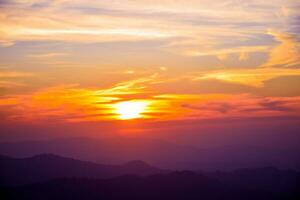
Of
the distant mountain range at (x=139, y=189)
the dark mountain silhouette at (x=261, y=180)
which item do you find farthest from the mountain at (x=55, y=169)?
the distant mountain range at (x=139, y=189)

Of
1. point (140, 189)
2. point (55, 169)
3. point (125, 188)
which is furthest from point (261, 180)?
A: point (125, 188)

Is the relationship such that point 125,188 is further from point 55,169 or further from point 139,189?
point 55,169

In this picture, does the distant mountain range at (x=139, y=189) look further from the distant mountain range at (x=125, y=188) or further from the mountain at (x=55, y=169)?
the mountain at (x=55, y=169)

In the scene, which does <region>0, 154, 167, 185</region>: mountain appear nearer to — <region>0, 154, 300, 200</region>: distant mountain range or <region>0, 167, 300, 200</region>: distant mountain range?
<region>0, 154, 300, 200</region>: distant mountain range

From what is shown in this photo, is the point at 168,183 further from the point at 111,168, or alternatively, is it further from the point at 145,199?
the point at 111,168

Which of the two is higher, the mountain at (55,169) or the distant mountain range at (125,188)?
the mountain at (55,169)

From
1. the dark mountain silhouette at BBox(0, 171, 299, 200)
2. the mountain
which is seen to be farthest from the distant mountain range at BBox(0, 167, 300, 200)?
the mountain
